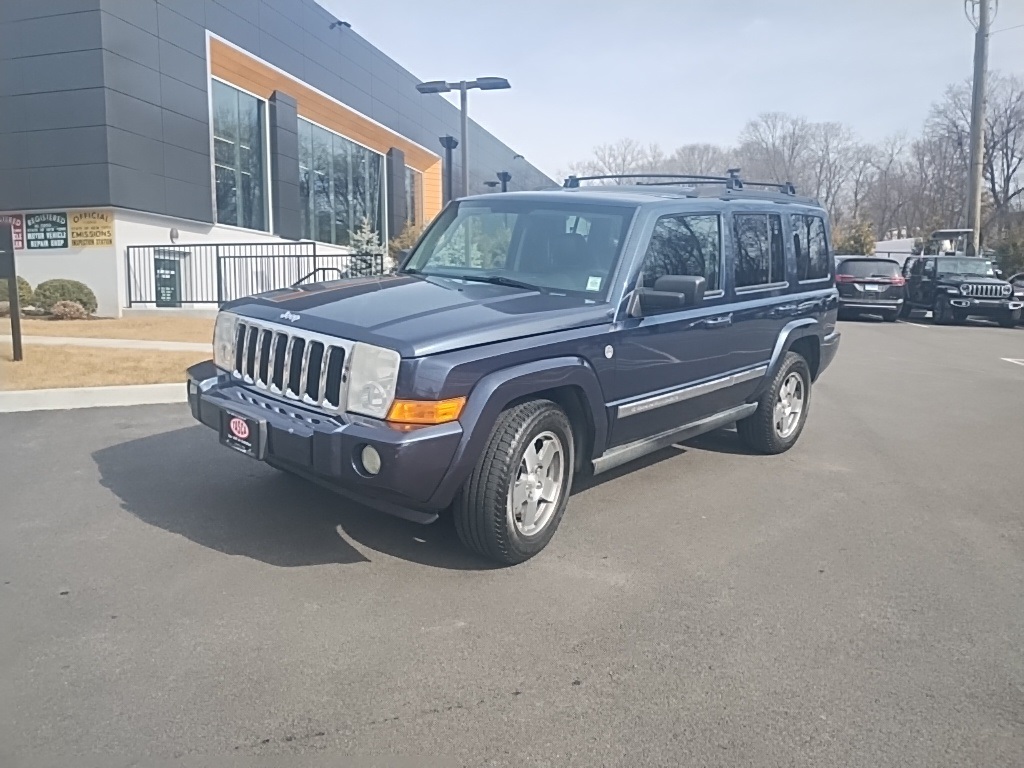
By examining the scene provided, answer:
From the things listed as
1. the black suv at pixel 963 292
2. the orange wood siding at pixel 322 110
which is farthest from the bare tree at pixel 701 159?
the black suv at pixel 963 292

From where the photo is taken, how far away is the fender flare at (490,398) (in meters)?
4.01

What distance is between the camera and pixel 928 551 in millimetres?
4855

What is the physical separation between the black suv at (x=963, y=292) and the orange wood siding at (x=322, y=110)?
1931cm

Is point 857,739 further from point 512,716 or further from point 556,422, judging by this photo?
point 556,422

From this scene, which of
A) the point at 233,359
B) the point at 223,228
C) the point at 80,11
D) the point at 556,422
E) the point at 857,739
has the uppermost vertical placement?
the point at 80,11

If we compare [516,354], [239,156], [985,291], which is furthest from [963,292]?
[516,354]

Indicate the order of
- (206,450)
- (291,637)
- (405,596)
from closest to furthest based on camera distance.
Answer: (291,637), (405,596), (206,450)

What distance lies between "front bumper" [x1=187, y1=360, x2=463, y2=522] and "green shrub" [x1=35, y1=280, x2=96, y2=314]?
1621cm

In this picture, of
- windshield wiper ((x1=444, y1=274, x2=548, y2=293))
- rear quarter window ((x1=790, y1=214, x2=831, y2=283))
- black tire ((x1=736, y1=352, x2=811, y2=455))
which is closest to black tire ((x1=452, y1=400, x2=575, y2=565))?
windshield wiper ((x1=444, y1=274, x2=548, y2=293))

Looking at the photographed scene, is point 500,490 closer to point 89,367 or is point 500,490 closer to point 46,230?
point 89,367

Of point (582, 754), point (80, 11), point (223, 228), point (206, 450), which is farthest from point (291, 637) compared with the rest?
point (223, 228)

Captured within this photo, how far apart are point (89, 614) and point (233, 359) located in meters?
1.56

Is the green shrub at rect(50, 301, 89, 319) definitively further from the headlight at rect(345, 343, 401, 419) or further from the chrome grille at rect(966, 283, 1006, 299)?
the chrome grille at rect(966, 283, 1006, 299)

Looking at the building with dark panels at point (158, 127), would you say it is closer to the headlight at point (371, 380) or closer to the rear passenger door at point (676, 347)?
the rear passenger door at point (676, 347)
